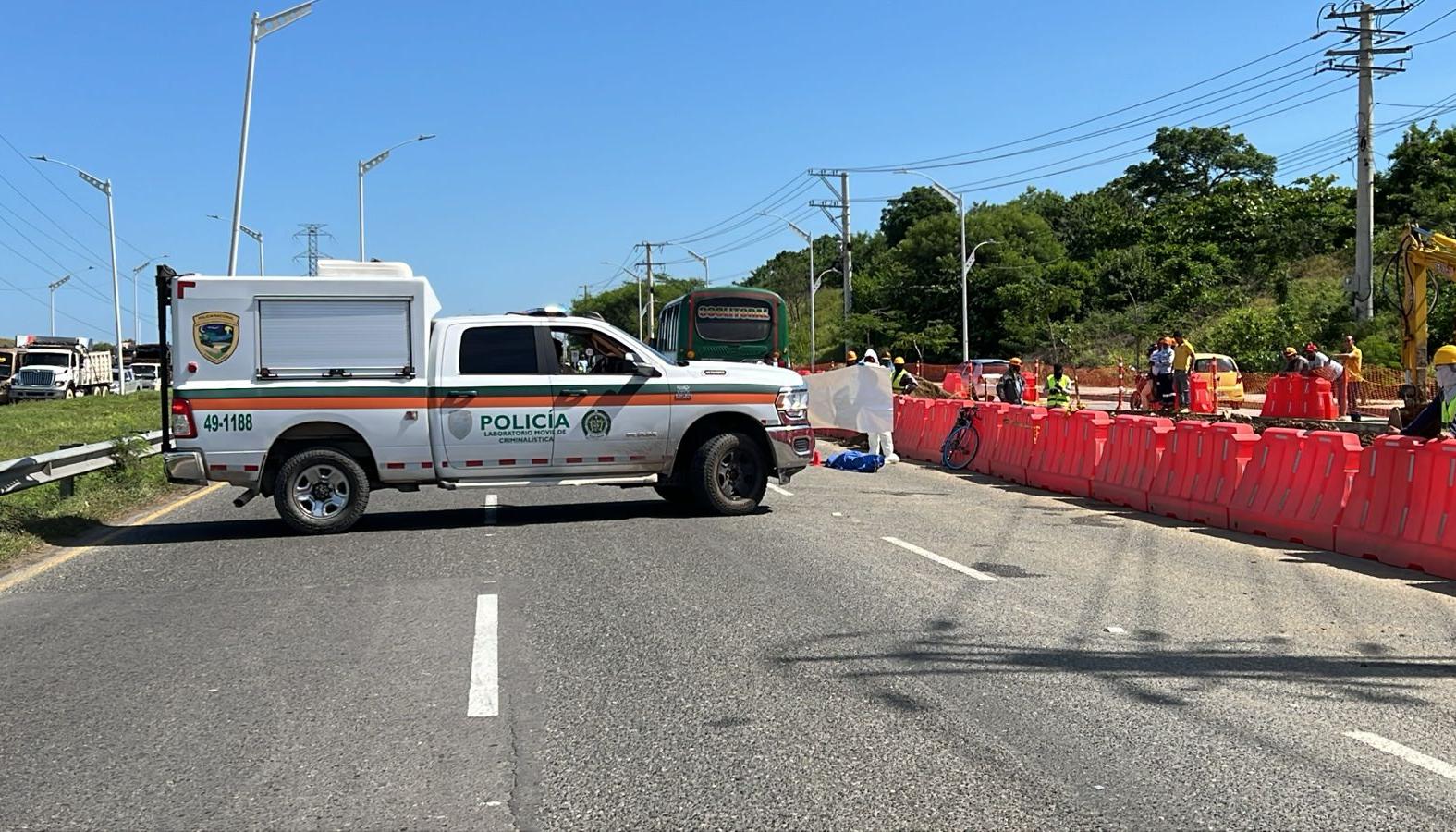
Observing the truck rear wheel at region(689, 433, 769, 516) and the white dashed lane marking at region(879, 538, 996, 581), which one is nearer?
the white dashed lane marking at region(879, 538, 996, 581)

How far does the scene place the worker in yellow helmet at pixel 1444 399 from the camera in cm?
1148

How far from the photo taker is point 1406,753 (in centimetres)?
508

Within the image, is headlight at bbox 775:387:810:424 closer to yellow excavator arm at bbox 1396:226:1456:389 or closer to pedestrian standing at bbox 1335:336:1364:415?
yellow excavator arm at bbox 1396:226:1456:389

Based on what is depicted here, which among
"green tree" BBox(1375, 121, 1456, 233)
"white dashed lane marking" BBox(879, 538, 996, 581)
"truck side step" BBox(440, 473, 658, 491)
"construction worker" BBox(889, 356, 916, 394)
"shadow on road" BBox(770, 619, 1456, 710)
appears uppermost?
"green tree" BBox(1375, 121, 1456, 233)

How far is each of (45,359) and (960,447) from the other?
50.4 m

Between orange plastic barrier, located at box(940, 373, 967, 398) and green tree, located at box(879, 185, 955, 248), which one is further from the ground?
green tree, located at box(879, 185, 955, 248)

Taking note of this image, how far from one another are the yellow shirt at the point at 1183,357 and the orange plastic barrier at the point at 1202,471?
52.9ft

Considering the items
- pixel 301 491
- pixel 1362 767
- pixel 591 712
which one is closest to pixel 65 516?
pixel 301 491

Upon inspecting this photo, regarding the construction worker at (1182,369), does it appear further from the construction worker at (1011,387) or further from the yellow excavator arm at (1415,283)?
the construction worker at (1011,387)

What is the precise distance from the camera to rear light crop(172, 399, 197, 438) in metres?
11.2

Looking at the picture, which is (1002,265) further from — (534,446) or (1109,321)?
(534,446)

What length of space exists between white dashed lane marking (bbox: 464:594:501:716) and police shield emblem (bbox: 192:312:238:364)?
4.68 metres

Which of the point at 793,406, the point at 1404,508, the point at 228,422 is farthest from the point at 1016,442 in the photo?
the point at 228,422

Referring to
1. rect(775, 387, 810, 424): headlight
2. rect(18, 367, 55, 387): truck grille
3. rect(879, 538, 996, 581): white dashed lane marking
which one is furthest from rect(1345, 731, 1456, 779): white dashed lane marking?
rect(18, 367, 55, 387): truck grille
